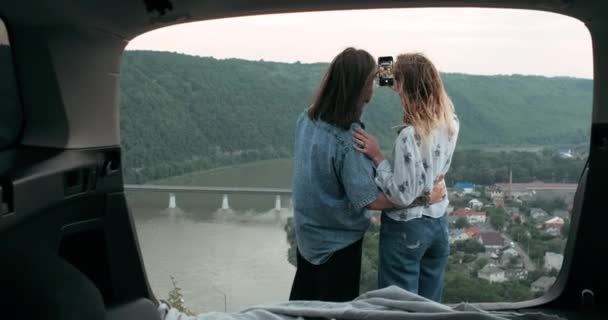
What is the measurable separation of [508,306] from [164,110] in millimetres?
1938

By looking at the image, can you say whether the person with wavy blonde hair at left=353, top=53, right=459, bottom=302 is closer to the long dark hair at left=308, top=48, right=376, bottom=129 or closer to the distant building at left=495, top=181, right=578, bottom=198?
the long dark hair at left=308, top=48, right=376, bottom=129

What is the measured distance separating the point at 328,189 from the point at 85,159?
95cm

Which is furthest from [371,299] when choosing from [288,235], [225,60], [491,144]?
[225,60]

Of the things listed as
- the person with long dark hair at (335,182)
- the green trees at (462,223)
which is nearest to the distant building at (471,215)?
the green trees at (462,223)

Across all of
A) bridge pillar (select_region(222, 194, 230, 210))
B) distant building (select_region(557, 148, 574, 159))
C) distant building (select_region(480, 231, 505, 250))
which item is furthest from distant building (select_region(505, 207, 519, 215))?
bridge pillar (select_region(222, 194, 230, 210))

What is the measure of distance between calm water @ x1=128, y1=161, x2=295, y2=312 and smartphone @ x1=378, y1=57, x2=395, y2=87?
26.7 inches

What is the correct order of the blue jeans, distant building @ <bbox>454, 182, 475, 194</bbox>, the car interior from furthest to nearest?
distant building @ <bbox>454, 182, 475, 194</bbox>, the blue jeans, the car interior

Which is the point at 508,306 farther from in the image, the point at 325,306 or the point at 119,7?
the point at 119,7

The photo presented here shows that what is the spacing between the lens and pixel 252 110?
333 cm

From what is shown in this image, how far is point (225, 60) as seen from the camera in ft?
10.7

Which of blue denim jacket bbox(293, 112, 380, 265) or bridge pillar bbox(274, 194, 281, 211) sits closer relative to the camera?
blue denim jacket bbox(293, 112, 380, 265)

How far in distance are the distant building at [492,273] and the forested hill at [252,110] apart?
606 mm

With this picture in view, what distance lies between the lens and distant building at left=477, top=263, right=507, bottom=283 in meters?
3.17

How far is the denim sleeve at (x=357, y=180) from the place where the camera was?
2.58 m
